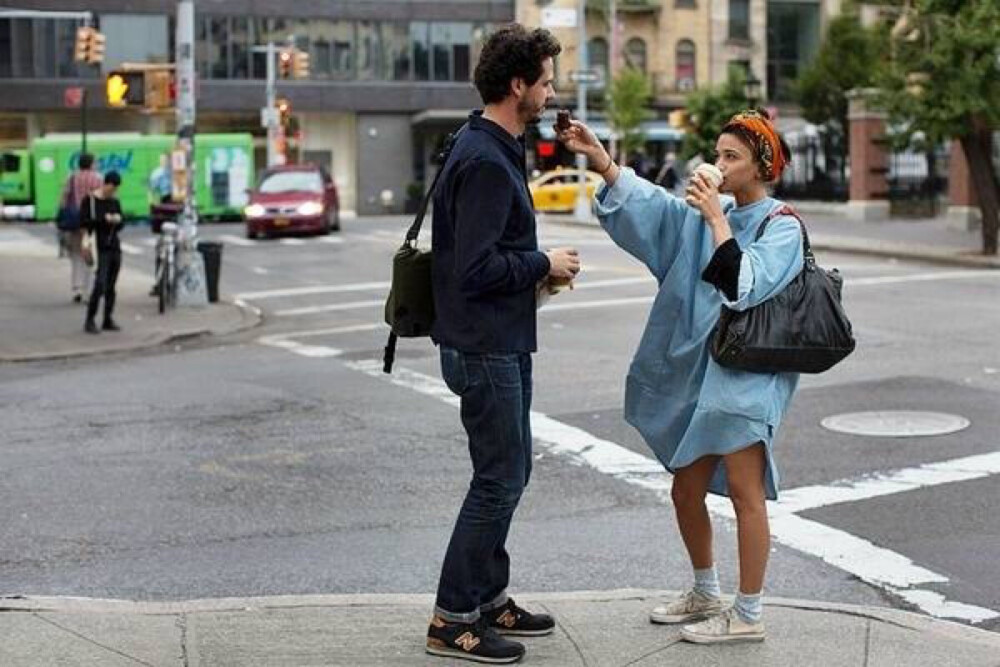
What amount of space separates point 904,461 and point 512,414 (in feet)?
15.4

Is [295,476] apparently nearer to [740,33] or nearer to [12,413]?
[12,413]

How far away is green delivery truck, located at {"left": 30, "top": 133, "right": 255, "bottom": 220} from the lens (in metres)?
49.8

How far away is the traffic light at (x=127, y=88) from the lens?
22078 mm

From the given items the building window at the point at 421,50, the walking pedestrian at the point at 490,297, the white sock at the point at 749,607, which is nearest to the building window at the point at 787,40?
the building window at the point at 421,50

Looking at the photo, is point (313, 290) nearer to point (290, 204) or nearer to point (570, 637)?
point (290, 204)

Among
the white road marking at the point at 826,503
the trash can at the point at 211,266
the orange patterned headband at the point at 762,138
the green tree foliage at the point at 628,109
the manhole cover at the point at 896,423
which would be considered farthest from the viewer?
the green tree foliage at the point at 628,109

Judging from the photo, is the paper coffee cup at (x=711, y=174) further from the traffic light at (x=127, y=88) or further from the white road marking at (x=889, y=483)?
the traffic light at (x=127, y=88)

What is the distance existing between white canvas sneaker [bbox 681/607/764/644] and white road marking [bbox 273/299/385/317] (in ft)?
50.8

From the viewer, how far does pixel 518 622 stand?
5469mm

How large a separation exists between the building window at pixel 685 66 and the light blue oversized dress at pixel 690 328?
6402cm

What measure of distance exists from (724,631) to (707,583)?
0.30 metres

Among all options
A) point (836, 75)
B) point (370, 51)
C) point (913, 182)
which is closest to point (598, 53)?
point (370, 51)

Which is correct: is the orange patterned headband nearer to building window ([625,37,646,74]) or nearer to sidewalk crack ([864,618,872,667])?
sidewalk crack ([864,618,872,667])

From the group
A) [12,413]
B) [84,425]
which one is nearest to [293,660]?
[84,425]
